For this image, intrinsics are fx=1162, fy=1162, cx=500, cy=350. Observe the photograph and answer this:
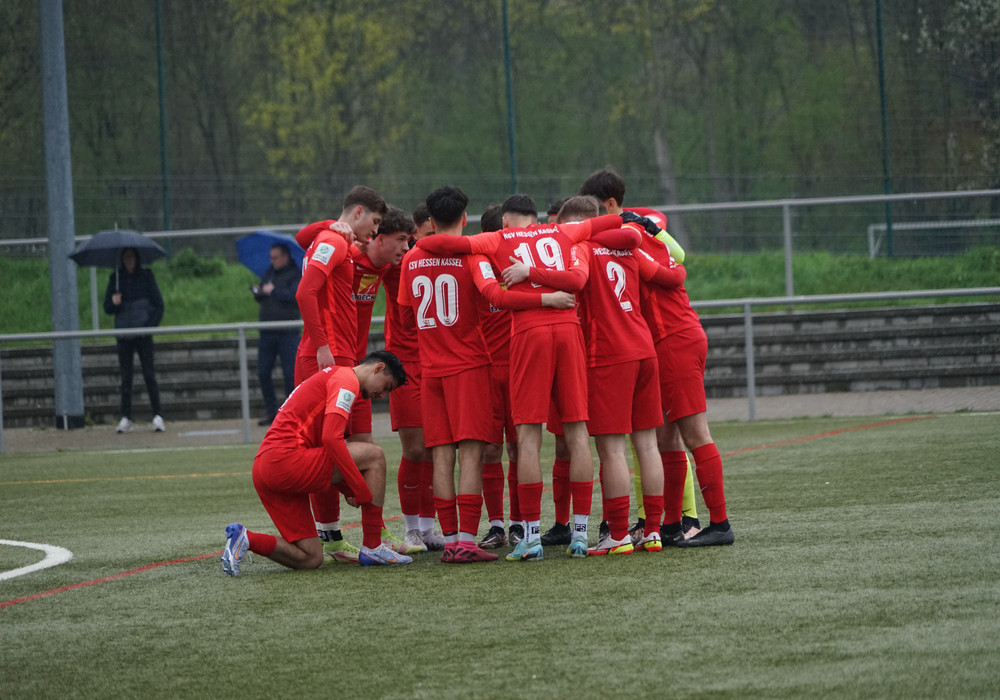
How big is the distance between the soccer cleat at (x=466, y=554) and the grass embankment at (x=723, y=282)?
988 cm

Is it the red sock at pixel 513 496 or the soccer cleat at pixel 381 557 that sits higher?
the red sock at pixel 513 496

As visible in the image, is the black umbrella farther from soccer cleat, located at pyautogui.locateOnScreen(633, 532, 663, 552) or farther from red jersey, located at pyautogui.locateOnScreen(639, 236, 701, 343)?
soccer cleat, located at pyautogui.locateOnScreen(633, 532, 663, 552)

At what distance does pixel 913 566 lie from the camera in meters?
4.64

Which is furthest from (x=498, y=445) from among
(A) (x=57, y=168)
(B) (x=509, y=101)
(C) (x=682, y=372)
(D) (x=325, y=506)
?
(B) (x=509, y=101)

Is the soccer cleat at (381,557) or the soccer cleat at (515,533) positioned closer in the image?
the soccer cleat at (381,557)

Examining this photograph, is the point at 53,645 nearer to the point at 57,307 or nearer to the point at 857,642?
the point at 857,642

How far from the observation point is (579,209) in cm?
576

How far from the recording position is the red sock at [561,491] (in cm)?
609

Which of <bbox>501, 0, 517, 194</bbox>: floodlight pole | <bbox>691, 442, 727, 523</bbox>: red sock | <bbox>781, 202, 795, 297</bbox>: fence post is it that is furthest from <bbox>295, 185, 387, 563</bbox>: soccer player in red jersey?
<bbox>501, 0, 517, 194</bbox>: floodlight pole

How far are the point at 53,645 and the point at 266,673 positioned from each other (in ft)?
3.35

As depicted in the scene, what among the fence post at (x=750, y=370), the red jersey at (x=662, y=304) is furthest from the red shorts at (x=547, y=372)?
the fence post at (x=750, y=370)

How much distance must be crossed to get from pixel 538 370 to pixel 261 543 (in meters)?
1.52

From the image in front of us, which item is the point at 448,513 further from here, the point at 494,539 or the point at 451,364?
the point at 451,364

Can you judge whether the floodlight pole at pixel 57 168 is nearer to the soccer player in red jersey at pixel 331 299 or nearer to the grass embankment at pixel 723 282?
the grass embankment at pixel 723 282
